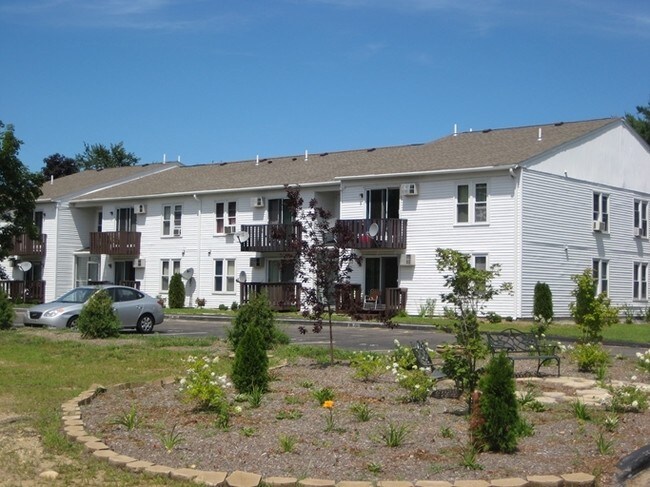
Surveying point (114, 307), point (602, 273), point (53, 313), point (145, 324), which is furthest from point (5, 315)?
point (602, 273)

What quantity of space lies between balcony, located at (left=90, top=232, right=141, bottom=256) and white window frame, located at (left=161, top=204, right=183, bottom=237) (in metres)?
1.67

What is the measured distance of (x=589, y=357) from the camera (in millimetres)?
14273

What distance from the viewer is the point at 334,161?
42594 mm

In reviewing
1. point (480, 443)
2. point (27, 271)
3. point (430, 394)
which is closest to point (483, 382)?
point (480, 443)

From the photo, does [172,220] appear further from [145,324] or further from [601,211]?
[601,211]

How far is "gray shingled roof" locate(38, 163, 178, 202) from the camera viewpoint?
163ft

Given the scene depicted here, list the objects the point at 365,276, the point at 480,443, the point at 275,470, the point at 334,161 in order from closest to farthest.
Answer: the point at 275,470 < the point at 480,443 < the point at 365,276 < the point at 334,161

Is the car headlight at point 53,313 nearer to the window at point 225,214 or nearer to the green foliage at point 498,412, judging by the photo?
the window at point 225,214

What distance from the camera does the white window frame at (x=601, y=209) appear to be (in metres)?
36.8

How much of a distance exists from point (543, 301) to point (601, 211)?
7048mm

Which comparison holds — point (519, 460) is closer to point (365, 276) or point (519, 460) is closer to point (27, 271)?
point (365, 276)

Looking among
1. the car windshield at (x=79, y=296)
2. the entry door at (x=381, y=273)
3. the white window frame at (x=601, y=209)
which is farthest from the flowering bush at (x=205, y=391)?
the white window frame at (x=601, y=209)

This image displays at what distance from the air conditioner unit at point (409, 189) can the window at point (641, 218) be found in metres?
10.5

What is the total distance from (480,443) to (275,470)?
1.95m
